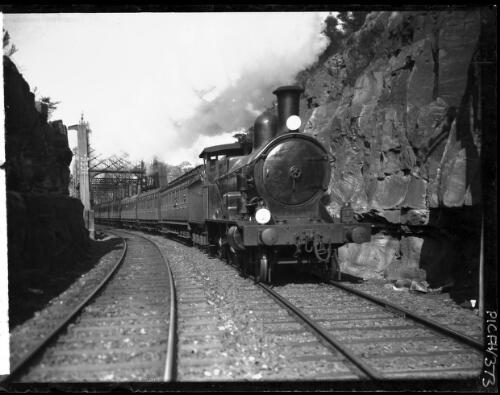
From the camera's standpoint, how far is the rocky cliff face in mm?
7066

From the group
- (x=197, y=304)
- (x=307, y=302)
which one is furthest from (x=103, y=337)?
(x=307, y=302)

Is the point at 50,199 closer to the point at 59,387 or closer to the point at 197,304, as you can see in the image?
the point at 197,304

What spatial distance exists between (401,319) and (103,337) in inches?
157

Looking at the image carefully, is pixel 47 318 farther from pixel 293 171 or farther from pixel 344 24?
pixel 344 24

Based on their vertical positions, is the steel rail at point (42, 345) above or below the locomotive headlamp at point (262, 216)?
below

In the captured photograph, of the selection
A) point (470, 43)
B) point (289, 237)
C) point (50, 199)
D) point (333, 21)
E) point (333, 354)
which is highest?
point (333, 21)

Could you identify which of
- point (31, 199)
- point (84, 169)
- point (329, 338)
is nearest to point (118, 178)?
point (84, 169)

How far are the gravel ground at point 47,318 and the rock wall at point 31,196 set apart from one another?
29.9 inches

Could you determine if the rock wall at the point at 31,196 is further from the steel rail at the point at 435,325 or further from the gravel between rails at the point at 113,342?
the steel rail at the point at 435,325

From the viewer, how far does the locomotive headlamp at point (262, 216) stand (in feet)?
26.0

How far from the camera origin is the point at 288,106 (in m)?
8.76

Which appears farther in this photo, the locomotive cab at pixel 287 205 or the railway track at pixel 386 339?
the locomotive cab at pixel 287 205

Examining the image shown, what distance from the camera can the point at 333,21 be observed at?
29.5ft

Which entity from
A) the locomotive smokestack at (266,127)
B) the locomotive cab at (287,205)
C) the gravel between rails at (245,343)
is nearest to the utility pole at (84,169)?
the locomotive smokestack at (266,127)
